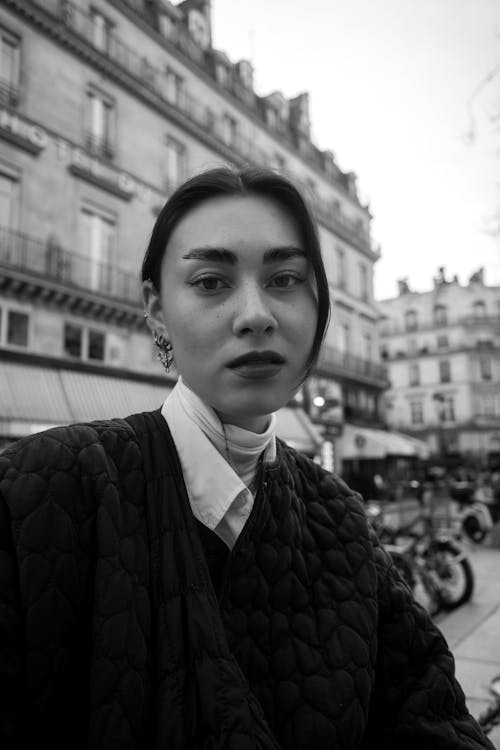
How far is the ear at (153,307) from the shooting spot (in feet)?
3.82

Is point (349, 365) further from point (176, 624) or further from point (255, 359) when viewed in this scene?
point (176, 624)

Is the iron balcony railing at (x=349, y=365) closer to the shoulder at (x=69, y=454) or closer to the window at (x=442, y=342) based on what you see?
the shoulder at (x=69, y=454)

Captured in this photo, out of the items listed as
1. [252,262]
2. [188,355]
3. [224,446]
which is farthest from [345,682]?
[252,262]

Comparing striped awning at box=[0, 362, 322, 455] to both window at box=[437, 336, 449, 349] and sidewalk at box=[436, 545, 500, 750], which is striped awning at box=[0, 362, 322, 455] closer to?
sidewalk at box=[436, 545, 500, 750]

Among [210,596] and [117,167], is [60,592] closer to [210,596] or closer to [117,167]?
[210,596]

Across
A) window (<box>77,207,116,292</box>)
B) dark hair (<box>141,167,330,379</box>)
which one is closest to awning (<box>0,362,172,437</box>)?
window (<box>77,207,116,292</box>)

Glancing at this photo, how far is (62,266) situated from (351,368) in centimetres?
1607

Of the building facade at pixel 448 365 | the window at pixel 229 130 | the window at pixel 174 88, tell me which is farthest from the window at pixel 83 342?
the building facade at pixel 448 365

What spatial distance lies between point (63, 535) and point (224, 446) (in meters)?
0.35

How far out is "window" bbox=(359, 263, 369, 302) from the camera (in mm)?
28969

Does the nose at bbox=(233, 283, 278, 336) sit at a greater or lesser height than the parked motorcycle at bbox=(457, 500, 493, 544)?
greater

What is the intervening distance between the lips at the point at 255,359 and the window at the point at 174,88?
19.5m

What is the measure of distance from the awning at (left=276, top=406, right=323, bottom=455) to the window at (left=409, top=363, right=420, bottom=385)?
34.6 metres

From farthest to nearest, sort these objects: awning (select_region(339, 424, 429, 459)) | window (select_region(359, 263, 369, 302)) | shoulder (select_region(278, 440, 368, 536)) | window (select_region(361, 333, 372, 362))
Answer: window (select_region(359, 263, 369, 302))
window (select_region(361, 333, 372, 362))
awning (select_region(339, 424, 429, 459))
shoulder (select_region(278, 440, 368, 536))
